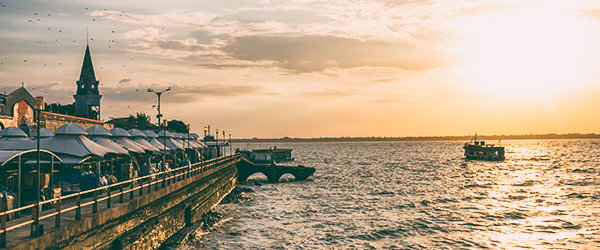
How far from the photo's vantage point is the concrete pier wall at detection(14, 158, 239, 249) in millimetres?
13401

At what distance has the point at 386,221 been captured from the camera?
3195 centimetres

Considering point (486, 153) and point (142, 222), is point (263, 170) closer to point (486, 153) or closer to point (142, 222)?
point (142, 222)

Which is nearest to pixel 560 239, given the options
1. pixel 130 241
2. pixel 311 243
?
pixel 311 243

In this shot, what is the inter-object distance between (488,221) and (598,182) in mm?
40771

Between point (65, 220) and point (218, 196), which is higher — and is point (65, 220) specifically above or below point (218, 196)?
above

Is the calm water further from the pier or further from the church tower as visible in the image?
the church tower

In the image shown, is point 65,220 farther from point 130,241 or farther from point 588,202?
point 588,202

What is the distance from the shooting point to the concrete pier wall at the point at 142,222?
528 inches

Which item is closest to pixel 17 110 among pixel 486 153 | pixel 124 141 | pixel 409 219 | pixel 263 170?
pixel 124 141

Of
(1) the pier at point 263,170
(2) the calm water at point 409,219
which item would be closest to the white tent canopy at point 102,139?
(2) the calm water at point 409,219

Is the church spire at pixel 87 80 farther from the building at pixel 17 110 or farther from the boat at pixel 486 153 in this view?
the boat at pixel 486 153

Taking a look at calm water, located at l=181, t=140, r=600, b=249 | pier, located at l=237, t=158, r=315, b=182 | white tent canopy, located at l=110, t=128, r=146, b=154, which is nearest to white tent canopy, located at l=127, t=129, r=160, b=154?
white tent canopy, located at l=110, t=128, r=146, b=154

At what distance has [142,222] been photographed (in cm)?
1955

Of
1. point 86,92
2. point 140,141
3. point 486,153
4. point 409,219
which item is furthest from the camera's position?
point 486,153
